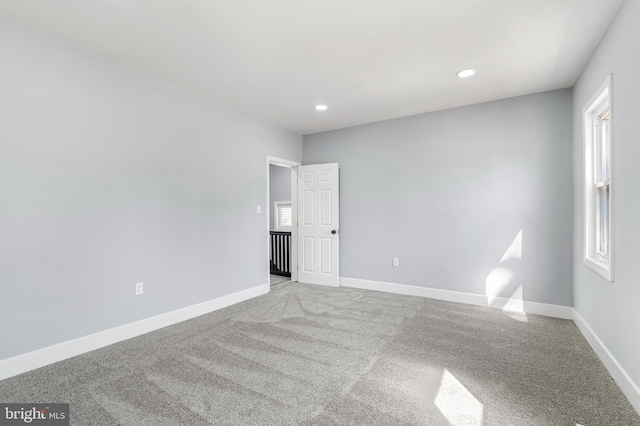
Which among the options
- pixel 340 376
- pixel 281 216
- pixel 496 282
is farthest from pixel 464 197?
pixel 281 216

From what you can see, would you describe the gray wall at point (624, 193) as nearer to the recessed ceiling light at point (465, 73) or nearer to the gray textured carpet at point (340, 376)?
the gray textured carpet at point (340, 376)

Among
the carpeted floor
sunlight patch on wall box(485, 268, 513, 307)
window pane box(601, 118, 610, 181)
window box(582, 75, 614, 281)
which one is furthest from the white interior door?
window pane box(601, 118, 610, 181)

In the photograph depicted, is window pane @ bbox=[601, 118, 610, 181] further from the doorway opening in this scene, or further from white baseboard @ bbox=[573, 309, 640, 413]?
the doorway opening

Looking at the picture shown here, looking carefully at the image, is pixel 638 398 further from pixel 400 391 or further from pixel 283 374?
pixel 283 374

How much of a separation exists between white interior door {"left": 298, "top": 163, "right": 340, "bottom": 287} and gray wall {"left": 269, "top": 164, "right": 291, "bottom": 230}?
1.68 m

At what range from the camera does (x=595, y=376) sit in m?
2.20

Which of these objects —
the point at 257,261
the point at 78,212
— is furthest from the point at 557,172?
the point at 78,212

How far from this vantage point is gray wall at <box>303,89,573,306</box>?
139 inches

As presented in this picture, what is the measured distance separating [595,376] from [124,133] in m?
4.44

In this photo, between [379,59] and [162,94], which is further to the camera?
[162,94]

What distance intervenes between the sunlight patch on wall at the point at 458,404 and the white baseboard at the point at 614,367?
93cm

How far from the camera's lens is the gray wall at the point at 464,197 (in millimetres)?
3525

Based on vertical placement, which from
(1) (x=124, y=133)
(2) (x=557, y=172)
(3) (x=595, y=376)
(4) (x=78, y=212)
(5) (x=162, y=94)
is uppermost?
(5) (x=162, y=94)

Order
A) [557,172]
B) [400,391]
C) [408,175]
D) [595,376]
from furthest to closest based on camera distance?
[408,175]
[557,172]
[595,376]
[400,391]
